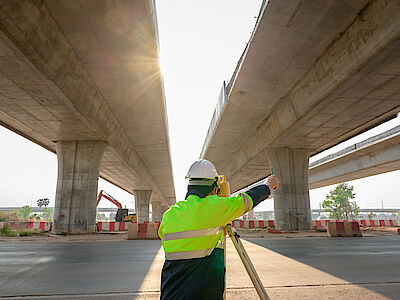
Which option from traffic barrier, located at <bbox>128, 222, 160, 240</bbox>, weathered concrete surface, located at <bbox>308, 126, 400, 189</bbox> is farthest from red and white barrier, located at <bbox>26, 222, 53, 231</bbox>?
weathered concrete surface, located at <bbox>308, 126, 400, 189</bbox>

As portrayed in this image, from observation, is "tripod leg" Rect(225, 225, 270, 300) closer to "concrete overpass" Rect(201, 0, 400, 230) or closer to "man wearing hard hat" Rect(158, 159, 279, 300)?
"man wearing hard hat" Rect(158, 159, 279, 300)

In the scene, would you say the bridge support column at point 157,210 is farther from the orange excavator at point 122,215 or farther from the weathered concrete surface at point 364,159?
the weathered concrete surface at point 364,159

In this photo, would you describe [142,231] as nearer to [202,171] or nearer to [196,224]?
[202,171]

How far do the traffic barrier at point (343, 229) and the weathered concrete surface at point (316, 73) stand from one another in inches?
248

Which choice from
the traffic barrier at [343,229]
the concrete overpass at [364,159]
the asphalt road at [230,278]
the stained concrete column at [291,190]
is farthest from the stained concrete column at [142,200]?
the asphalt road at [230,278]

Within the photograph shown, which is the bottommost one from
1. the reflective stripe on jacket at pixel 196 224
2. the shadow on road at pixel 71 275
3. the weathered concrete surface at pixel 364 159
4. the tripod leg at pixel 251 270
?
the shadow on road at pixel 71 275

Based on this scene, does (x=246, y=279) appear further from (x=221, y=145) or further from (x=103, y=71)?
(x=221, y=145)

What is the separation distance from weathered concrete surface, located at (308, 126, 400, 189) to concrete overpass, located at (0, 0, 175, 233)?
19.0 m

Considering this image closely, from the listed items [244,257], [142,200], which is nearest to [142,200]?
[142,200]

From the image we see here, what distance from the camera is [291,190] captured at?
72.0ft

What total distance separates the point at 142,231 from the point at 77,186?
6719 millimetres

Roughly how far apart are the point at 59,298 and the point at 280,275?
4.03 meters

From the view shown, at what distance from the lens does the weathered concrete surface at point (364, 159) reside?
83.4 feet

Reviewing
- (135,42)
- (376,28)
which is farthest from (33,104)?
(376,28)
